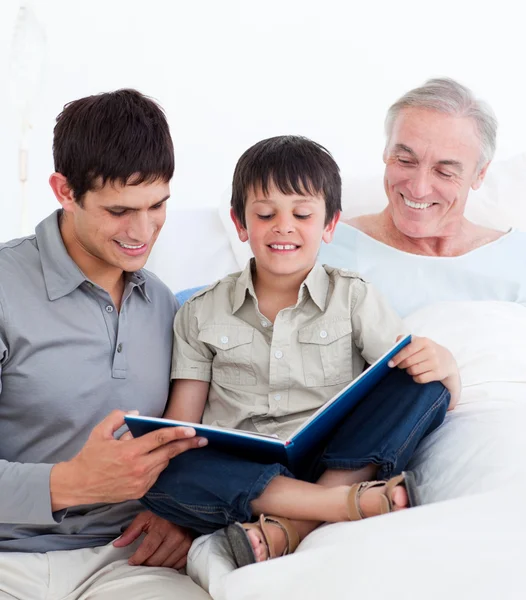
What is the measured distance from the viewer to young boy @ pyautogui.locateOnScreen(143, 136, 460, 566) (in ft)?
5.03

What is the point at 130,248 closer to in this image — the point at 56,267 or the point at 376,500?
the point at 56,267

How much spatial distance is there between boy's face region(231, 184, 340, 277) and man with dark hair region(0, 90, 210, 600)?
25 cm

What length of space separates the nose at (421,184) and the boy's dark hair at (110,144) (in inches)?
35.5

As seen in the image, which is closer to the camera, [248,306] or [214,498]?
[214,498]

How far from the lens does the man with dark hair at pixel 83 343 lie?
1510 millimetres

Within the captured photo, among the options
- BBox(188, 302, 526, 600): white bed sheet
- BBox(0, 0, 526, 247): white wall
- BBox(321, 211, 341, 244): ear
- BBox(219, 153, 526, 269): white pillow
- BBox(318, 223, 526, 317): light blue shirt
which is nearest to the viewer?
BBox(188, 302, 526, 600): white bed sheet

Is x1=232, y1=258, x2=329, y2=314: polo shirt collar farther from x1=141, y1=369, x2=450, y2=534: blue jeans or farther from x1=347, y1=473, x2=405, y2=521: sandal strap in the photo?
x1=347, y1=473, x2=405, y2=521: sandal strap

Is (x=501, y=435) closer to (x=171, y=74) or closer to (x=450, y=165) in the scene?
(x=450, y=165)

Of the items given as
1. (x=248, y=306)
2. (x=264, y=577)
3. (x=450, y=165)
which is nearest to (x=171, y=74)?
(x=450, y=165)

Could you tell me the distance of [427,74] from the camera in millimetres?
3148

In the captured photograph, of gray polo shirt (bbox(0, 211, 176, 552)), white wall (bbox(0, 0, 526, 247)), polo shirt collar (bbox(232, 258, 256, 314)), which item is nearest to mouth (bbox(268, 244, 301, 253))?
polo shirt collar (bbox(232, 258, 256, 314))

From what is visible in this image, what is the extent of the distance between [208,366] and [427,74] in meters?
1.83

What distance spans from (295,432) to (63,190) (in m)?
0.66

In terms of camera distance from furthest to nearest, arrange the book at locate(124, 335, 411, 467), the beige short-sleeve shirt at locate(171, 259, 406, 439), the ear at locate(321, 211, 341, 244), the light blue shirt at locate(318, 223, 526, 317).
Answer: the light blue shirt at locate(318, 223, 526, 317) < the ear at locate(321, 211, 341, 244) < the beige short-sleeve shirt at locate(171, 259, 406, 439) < the book at locate(124, 335, 411, 467)
